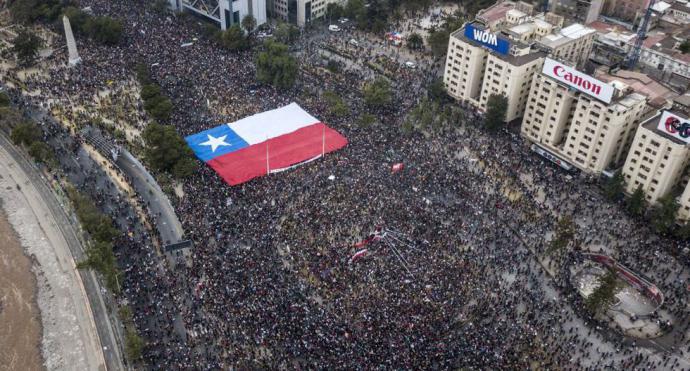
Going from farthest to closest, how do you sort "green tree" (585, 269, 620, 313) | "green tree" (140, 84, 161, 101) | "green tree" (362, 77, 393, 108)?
1. "green tree" (362, 77, 393, 108)
2. "green tree" (140, 84, 161, 101)
3. "green tree" (585, 269, 620, 313)

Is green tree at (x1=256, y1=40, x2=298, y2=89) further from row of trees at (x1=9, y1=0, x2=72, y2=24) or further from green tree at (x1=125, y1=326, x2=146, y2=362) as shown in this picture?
green tree at (x1=125, y1=326, x2=146, y2=362)

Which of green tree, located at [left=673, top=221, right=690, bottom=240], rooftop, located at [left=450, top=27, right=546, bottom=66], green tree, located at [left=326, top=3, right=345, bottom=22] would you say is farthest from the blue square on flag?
green tree, located at [left=673, top=221, right=690, bottom=240]

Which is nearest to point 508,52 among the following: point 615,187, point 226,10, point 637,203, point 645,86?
point 645,86

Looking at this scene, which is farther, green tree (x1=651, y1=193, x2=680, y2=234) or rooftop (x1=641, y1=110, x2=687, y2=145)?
rooftop (x1=641, y1=110, x2=687, y2=145)

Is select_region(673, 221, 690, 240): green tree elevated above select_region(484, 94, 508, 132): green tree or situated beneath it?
situated beneath

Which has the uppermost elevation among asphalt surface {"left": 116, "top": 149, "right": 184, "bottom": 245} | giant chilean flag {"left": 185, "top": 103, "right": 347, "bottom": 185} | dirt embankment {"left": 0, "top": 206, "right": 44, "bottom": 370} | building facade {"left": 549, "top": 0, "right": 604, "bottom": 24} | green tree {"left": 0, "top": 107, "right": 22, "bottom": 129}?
building facade {"left": 549, "top": 0, "right": 604, "bottom": 24}

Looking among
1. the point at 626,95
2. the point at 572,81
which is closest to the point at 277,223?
the point at 572,81

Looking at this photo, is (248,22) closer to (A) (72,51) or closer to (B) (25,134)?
(A) (72,51)
